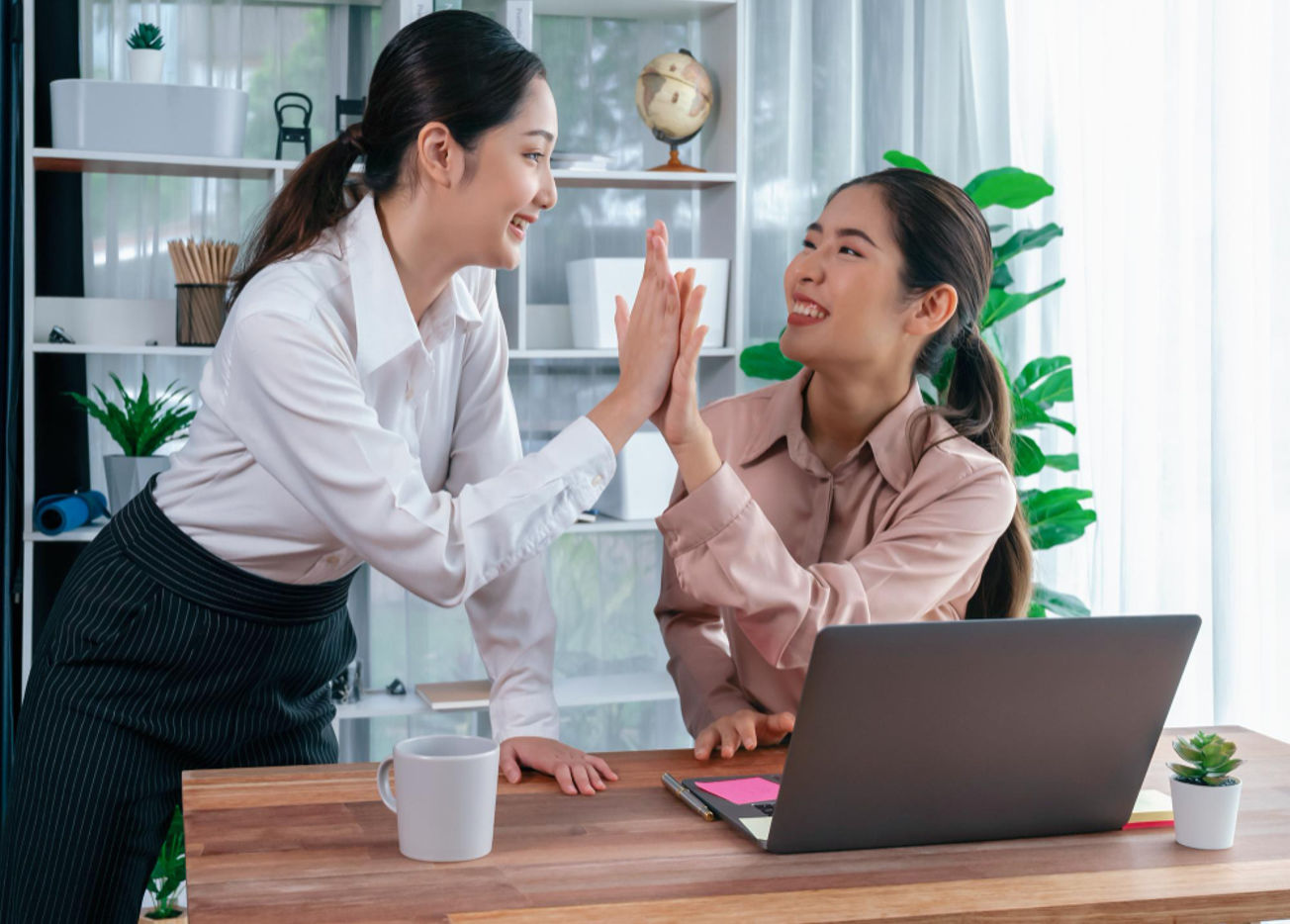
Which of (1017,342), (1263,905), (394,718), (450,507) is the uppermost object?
(1017,342)

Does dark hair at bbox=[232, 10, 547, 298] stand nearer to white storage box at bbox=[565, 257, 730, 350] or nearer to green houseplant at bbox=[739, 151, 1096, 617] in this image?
green houseplant at bbox=[739, 151, 1096, 617]

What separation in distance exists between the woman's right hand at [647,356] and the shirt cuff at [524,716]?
331 mm

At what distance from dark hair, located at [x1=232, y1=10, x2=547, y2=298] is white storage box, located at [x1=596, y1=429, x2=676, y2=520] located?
1716 mm

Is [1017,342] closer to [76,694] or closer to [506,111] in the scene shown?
[506,111]

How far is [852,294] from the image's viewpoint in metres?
1.72

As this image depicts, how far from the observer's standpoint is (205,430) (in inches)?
61.4

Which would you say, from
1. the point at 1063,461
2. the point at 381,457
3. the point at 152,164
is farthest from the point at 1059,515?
the point at 152,164

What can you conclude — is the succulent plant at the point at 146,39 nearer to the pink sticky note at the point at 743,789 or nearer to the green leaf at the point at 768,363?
the green leaf at the point at 768,363

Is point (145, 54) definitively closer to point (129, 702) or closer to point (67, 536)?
point (67, 536)

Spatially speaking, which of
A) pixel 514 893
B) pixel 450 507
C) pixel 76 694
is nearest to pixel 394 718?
pixel 76 694

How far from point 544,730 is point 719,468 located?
38cm

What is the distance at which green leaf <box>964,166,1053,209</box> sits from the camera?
2.68 m

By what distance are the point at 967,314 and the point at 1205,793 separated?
808 mm

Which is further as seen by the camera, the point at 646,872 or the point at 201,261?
the point at 201,261
